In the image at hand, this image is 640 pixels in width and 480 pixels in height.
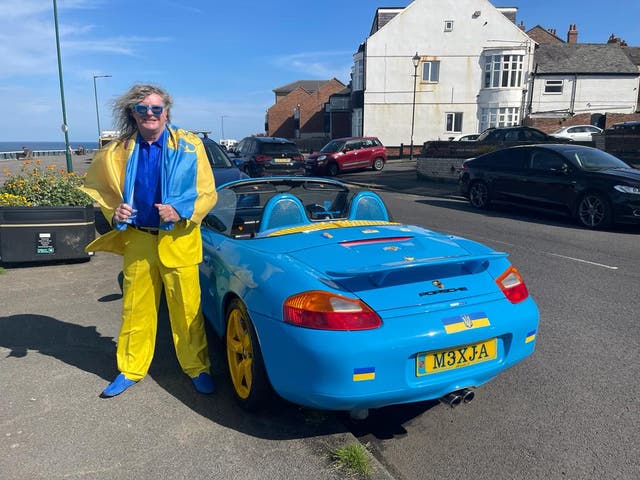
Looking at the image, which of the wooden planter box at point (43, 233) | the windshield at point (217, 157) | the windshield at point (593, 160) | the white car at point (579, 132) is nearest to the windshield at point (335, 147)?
the white car at point (579, 132)

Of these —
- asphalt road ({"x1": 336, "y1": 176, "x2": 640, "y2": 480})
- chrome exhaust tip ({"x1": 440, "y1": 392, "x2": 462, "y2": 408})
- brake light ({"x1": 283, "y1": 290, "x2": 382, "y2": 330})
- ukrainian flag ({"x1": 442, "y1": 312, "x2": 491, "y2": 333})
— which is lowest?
asphalt road ({"x1": 336, "y1": 176, "x2": 640, "y2": 480})

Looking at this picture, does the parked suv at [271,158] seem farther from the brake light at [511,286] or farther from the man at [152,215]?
the brake light at [511,286]

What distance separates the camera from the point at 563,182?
10336 millimetres

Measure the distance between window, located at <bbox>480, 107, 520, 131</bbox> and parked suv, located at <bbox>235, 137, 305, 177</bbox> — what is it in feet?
74.8

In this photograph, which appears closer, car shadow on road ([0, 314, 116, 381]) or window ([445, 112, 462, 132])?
car shadow on road ([0, 314, 116, 381])

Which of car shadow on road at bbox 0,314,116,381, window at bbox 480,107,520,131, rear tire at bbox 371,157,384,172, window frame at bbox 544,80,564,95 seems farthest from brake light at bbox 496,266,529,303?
window frame at bbox 544,80,564,95

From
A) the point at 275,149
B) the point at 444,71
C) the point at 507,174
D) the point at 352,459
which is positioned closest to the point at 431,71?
the point at 444,71

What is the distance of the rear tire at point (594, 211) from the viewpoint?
9520mm

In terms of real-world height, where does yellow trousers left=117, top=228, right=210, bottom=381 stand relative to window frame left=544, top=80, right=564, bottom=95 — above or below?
below

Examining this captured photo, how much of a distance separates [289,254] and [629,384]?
2522 mm

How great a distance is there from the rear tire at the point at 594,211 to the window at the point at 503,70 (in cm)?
2932

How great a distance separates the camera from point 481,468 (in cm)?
265

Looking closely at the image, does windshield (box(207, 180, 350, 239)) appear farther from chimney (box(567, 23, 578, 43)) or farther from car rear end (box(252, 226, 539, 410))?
chimney (box(567, 23, 578, 43))

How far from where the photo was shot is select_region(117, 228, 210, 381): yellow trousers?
3.32 metres
